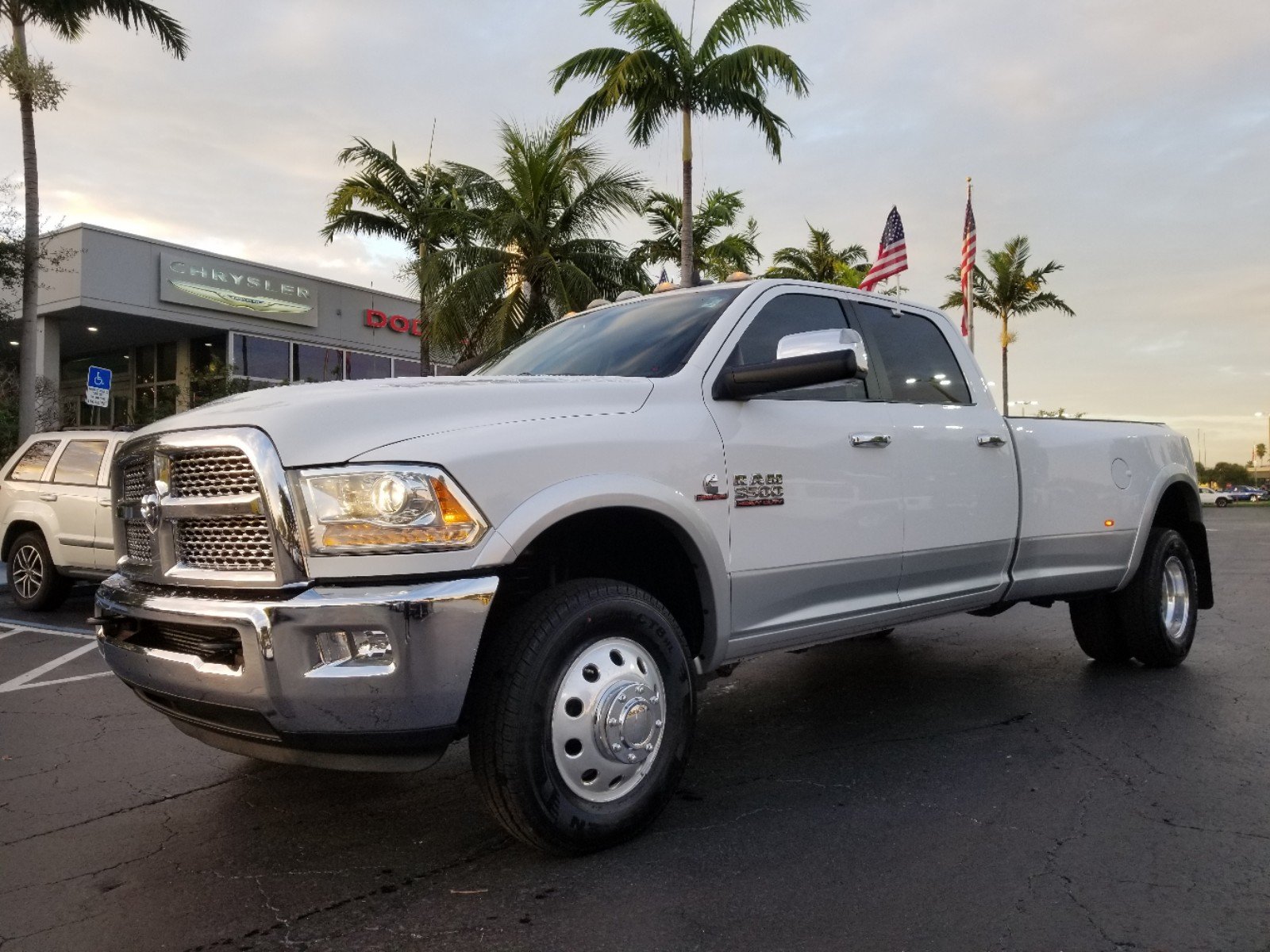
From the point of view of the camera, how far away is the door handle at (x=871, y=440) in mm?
3998

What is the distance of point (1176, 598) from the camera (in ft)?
19.6

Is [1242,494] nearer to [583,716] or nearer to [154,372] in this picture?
[154,372]

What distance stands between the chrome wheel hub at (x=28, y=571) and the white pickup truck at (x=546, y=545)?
7155 mm

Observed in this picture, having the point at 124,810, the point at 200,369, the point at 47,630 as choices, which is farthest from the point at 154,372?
the point at 124,810

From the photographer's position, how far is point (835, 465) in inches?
154

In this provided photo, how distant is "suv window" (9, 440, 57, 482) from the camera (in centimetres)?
962

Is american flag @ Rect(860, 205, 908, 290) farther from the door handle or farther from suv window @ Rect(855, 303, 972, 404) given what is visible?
the door handle

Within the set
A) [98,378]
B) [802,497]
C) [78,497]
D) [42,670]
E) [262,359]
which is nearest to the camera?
[802,497]

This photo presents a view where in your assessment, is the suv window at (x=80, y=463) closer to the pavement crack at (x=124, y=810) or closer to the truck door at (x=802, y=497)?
the pavement crack at (x=124, y=810)

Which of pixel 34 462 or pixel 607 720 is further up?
pixel 34 462

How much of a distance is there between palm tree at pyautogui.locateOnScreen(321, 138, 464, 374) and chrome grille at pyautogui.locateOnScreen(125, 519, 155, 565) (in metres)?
18.6

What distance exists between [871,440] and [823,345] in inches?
30.9

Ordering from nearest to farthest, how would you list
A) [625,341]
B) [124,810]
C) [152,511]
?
1. [152,511]
2. [124,810]
3. [625,341]

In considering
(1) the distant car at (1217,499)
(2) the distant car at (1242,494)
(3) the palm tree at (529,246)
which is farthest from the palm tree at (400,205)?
(2) the distant car at (1242,494)
